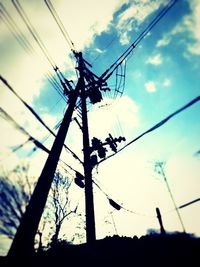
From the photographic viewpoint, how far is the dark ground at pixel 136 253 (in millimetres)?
A: 8884

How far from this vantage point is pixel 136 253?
966 cm

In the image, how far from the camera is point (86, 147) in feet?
29.7

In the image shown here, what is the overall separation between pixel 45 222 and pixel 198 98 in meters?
25.7

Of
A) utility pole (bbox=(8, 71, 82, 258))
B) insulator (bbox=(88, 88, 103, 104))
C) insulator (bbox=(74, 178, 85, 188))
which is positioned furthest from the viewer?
insulator (bbox=(88, 88, 103, 104))

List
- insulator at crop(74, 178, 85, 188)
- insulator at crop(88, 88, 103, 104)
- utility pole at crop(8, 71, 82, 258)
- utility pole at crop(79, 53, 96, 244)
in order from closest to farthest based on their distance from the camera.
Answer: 1. utility pole at crop(8, 71, 82, 258)
2. utility pole at crop(79, 53, 96, 244)
3. insulator at crop(74, 178, 85, 188)
4. insulator at crop(88, 88, 103, 104)

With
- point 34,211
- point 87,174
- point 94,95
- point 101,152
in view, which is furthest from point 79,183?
point 94,95

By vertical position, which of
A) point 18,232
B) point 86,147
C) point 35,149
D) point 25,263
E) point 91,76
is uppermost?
point 91,76

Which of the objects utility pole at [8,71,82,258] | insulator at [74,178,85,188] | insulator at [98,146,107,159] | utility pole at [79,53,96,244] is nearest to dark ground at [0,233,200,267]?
utility pole at [79,53,96,244]

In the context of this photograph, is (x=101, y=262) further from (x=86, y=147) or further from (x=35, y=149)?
(x=35, y=149)

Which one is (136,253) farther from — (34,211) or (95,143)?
(34,211)

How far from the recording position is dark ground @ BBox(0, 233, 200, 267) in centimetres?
888

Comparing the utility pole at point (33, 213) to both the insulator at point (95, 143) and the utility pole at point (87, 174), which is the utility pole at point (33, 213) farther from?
the insulator at point (95, 143)

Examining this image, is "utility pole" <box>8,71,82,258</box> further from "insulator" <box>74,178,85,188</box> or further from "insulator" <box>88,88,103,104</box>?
"insulator" <box>88,88,103,104</box>

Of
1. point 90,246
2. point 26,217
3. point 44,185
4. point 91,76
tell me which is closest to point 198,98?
point 44,185
